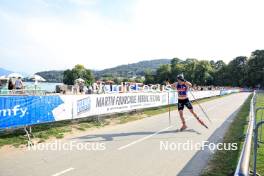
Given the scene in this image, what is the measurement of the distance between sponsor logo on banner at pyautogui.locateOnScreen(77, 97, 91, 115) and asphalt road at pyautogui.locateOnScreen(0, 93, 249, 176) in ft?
5.90

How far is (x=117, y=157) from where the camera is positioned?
26.4ft

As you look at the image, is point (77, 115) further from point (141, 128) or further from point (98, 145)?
point (98, 145)

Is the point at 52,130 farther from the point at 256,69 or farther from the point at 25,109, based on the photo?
the point at 256,69

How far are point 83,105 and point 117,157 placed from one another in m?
5.95

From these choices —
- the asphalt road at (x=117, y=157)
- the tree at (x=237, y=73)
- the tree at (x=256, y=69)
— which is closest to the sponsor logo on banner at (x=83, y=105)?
the asphalt road at (x=117, y=157)

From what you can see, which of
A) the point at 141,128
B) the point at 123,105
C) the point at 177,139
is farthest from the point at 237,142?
the point at 123,105

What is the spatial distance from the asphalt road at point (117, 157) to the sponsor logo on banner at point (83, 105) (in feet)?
5.90

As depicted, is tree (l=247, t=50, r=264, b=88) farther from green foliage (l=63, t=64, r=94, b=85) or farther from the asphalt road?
the asphalt road

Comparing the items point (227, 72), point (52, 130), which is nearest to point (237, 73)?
point (227, 72)

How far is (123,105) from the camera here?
1783 cm

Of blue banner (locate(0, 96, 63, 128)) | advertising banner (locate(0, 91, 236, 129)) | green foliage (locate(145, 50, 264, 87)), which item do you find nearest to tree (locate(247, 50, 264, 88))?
green foliage (locate(145, 50, 264, 87))

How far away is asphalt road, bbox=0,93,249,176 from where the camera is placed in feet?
22.2

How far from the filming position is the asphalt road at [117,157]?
6781mm

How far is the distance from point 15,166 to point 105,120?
28.8 feet
